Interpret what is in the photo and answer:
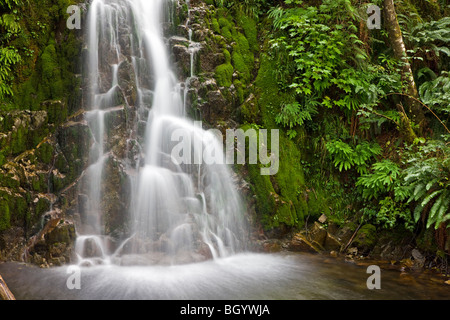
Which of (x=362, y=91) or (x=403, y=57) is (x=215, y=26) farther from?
(x=403, y=57)

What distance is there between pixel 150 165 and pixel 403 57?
6.08 m

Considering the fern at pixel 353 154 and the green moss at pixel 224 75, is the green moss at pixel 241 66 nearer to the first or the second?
the green moss at pixel 224 75

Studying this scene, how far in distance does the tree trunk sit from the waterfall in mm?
4436

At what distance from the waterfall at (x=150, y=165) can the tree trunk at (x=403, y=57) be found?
14.6 ft

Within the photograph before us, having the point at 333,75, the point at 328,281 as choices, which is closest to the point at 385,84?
the point at 333,75

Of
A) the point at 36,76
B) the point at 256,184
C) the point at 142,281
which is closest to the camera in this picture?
the point at 142,281

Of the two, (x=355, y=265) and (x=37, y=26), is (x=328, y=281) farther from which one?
(x=37, y=26)

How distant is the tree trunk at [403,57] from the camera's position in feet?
24.5

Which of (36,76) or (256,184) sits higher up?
(36,76)

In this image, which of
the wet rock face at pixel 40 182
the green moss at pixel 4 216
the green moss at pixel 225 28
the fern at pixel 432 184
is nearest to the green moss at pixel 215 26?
the green moss at pixel 225 28

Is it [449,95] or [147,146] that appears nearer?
[449,95]

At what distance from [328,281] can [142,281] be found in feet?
10.1

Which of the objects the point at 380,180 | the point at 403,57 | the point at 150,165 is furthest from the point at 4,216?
the point at 403,57

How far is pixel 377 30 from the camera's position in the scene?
841cm
